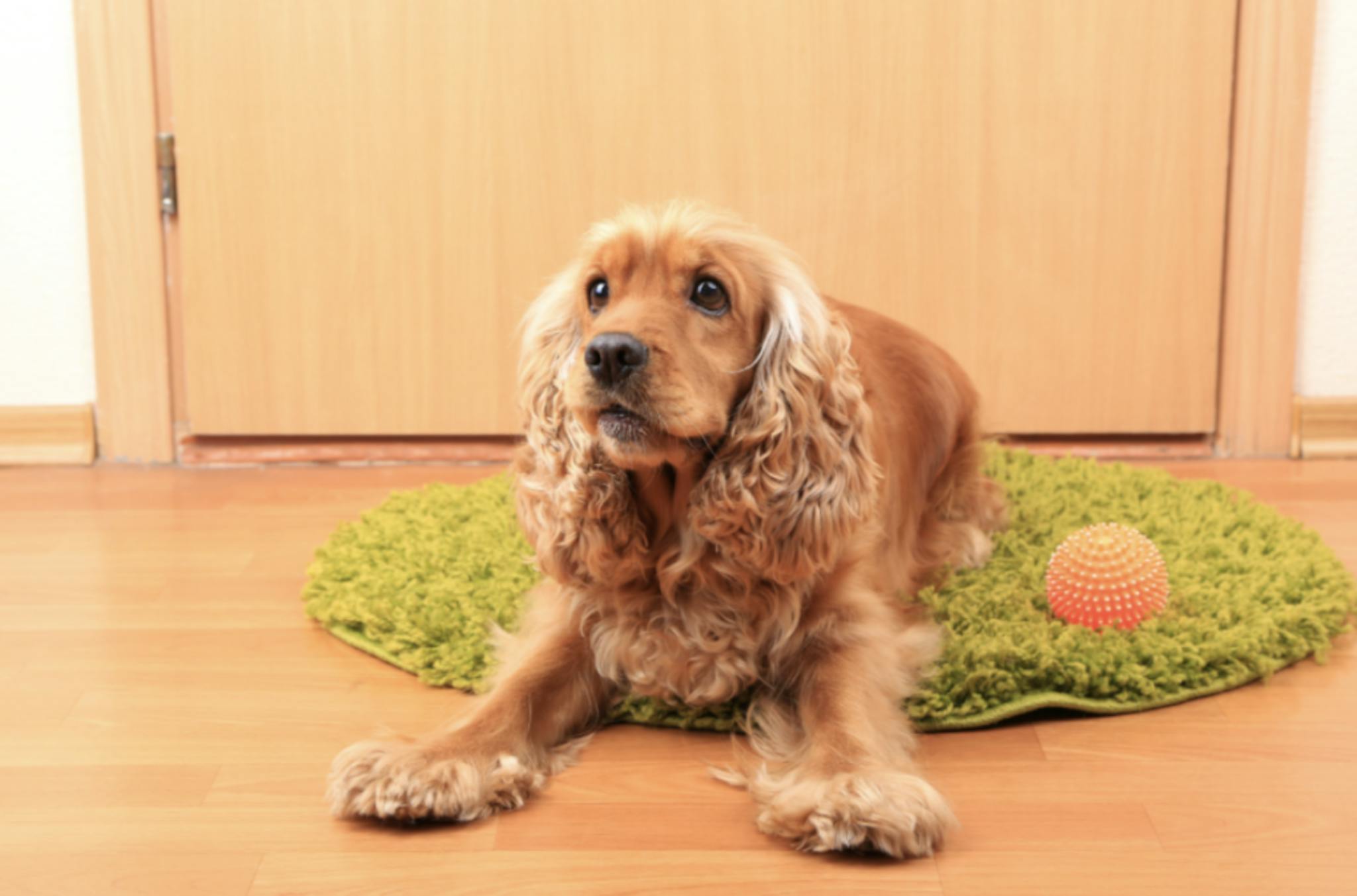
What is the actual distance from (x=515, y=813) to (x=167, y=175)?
6.89ft

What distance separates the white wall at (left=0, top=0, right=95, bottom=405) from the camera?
9.92 ft

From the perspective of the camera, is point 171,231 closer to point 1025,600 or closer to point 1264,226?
point 1025,600

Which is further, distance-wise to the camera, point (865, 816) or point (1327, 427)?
point (1327, 427)

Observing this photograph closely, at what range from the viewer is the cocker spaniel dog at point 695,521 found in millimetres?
1563

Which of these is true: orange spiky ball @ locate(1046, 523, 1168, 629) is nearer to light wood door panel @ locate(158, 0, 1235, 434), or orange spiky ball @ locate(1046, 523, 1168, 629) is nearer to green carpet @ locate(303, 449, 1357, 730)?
green carpet @ locate(303, 449, 1357, 730)

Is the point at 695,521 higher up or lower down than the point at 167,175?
lower down

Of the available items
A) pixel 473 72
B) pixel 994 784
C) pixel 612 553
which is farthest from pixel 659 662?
pixel 473 72

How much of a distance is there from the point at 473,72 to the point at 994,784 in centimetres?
207

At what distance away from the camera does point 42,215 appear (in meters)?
3.10

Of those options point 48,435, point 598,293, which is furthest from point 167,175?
point 598,293

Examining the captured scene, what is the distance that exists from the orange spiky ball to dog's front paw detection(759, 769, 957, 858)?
1.84 ft

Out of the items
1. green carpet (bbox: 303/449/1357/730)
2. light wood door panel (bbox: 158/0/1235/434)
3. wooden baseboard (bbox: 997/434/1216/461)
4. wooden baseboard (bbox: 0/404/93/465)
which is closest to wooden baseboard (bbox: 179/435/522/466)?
light wood door panel (bbox: 158/0/1235/434)

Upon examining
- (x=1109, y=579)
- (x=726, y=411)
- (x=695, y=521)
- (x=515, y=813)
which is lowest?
(x=515, y=813)

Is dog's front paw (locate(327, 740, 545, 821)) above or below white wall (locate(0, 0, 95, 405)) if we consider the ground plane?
below
